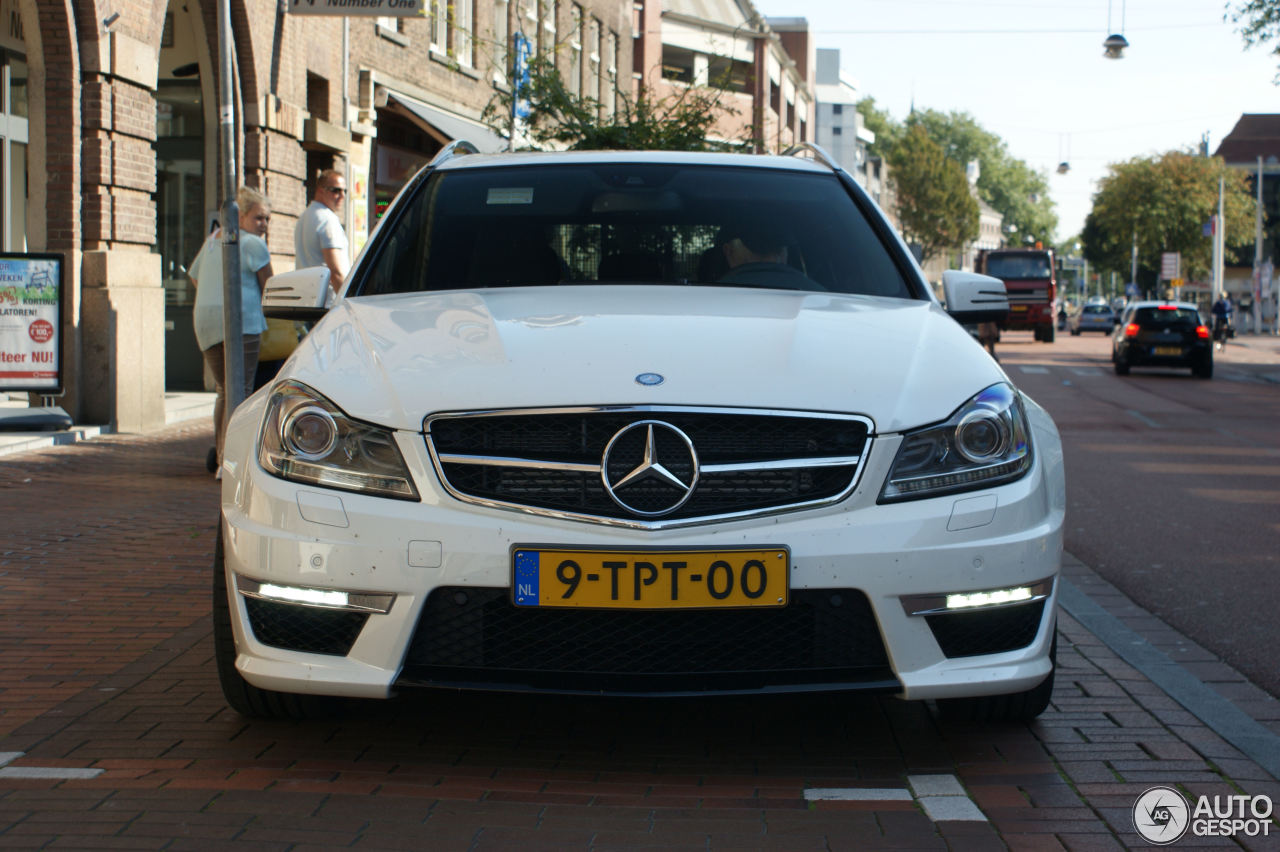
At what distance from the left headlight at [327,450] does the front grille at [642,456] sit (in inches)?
4.7

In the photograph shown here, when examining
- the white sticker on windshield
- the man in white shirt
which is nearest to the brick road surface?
the white sticker on windshield

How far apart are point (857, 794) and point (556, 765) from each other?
757mm

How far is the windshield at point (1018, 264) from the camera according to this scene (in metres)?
49.6

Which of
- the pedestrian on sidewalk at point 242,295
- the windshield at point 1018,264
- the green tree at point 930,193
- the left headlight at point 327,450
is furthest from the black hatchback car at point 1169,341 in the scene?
the green tree at point 930,193

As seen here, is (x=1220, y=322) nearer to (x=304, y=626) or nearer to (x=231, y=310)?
(x=231, y=310)

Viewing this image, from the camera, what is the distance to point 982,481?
12.1 feet

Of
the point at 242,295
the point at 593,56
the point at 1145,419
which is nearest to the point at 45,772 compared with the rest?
the point at 242,295

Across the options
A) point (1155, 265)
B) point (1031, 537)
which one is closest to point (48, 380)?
point (1031, 537)

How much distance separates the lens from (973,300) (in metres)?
5.00

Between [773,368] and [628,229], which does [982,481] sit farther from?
[628,229]

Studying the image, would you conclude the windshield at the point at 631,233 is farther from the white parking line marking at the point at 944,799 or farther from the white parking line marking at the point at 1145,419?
the white parking line marking at the point at 1145,419

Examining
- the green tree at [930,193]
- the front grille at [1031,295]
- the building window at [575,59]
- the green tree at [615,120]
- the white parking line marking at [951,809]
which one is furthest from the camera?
the green tree at [930,193]

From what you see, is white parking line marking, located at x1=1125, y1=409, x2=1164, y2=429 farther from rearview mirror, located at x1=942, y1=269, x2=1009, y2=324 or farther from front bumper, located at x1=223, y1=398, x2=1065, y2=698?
front bumper, located at x1=223, y1=398, x2=1065, y2=698

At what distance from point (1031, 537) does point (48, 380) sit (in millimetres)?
10178
